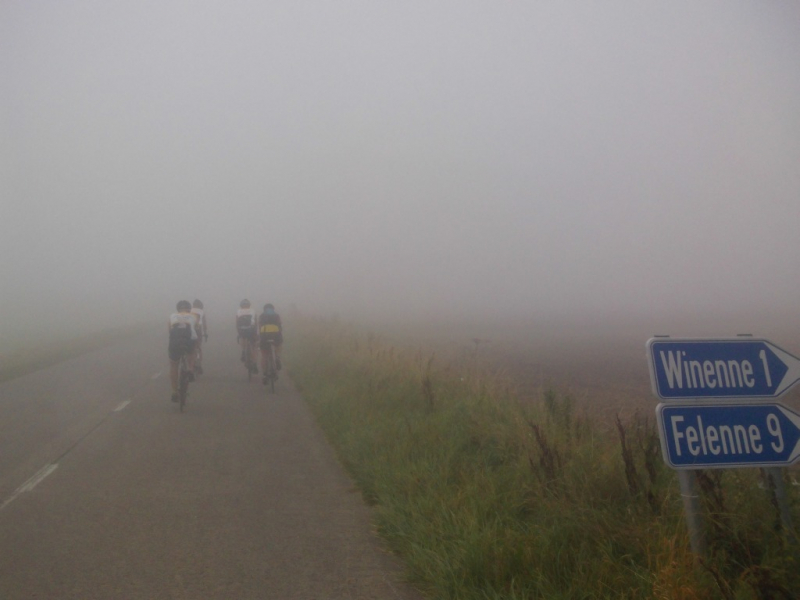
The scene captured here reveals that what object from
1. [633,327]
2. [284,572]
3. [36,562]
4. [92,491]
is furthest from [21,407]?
[633,327]

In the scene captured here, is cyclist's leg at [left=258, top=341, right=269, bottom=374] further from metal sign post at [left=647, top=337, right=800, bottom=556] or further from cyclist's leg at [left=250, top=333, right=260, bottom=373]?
metal sign post at [left=647, top=337, right=800, bottom=556]

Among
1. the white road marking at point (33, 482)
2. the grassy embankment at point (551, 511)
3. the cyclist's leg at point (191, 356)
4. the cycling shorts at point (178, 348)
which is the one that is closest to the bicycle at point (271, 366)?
the cyclist's leg at point (191, 356)

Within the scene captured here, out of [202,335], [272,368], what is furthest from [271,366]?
[202,335]

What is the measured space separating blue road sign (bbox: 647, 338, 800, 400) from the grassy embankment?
0.76 metres

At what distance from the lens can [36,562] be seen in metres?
5.25

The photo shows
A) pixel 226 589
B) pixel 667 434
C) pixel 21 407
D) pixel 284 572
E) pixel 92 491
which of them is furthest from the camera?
pixel 21 407

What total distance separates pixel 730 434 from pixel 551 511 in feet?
5.89

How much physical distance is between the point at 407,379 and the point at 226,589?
7.80m

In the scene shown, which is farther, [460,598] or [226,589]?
[226,589]

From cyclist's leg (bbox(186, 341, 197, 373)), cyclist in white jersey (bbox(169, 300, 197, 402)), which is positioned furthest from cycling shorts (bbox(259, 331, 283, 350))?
cyclist in white jersey (bbox(169, 300, 197, 402))

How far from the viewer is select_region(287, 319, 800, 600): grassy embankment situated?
4199mm

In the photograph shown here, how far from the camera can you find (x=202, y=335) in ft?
54.3

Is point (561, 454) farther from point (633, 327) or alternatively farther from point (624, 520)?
point (633, 327)

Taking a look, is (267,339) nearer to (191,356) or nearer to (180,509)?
(191,356)
